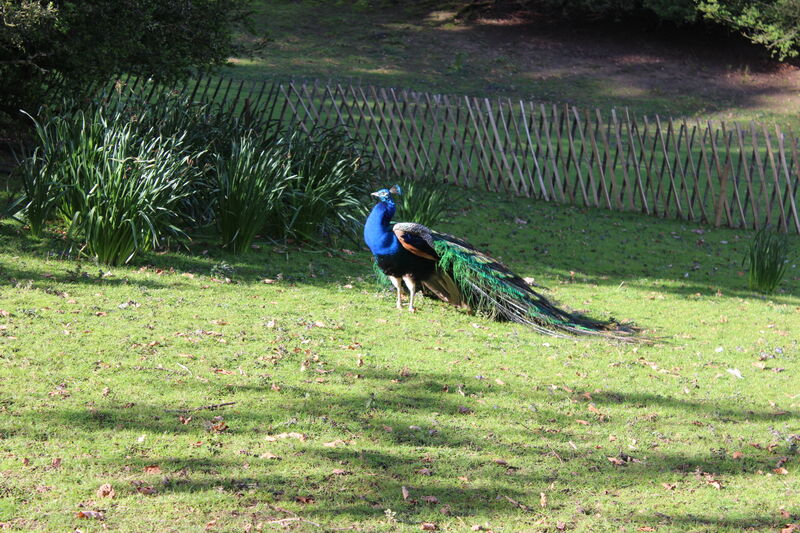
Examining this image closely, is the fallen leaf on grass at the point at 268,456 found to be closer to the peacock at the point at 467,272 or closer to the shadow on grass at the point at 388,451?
the shadow on grass at the point at 388,451

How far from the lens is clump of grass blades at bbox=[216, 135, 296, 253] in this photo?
8.28 meters

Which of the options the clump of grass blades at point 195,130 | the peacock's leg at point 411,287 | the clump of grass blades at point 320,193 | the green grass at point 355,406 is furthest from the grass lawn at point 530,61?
the peacock's leg at point 411,287

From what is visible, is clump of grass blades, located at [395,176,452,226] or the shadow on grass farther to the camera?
clump of grass blades, located at [395,176,452,226]

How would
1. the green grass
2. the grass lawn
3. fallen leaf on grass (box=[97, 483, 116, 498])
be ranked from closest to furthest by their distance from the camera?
1. fallen leaf on grass (box=[97, 483, 116, 498])
2. the green grass
3. the grass lawn

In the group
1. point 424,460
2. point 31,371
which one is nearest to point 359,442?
point 424,460

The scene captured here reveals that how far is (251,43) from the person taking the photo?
2519 cm

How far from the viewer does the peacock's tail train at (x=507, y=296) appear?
273 inches

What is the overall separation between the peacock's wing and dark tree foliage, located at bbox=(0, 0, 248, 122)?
4333 millimetres

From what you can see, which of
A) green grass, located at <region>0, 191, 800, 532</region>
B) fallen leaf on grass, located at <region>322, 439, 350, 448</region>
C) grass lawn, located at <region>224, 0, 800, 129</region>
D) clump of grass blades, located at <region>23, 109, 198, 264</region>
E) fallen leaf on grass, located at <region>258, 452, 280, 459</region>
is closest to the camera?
green grass, located at <region>0, 191, 800, 532</region>

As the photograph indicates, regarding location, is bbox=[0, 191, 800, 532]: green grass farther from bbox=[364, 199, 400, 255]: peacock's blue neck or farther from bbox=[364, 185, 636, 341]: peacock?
bbox=[364, 199, 400, 255]: peacock's blue neck

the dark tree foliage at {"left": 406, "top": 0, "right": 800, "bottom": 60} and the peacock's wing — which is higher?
the dark tree foliage at {"left": 406, "top": 0, "right": 800, "bottom": 60}

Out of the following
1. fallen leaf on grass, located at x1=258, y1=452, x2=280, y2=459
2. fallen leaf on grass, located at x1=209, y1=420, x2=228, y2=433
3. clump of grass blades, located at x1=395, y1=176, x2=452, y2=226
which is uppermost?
clump of grass blades, located at x1=395, y1=176, x2=452, y2=226

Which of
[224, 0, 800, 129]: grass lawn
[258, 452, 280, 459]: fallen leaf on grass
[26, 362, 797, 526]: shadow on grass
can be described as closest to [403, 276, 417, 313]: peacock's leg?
[26, 362, 797, 526]: shadow on grass

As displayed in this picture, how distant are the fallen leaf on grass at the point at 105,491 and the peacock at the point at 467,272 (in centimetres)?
350
